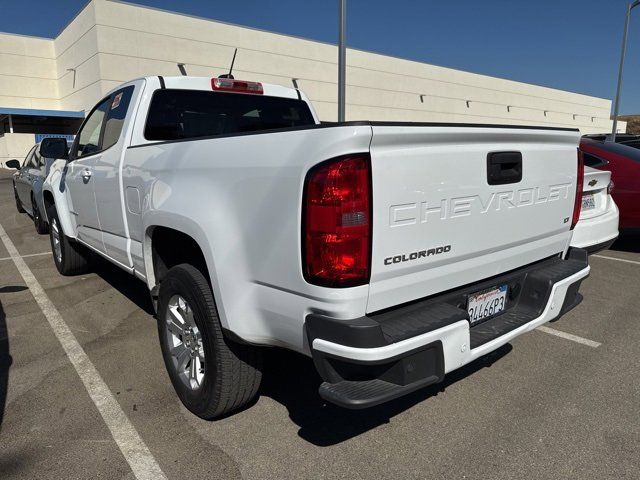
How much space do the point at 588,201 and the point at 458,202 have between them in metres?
3.35

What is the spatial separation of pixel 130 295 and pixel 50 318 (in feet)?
2.63

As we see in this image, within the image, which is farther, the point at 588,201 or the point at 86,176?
the point at 588,201

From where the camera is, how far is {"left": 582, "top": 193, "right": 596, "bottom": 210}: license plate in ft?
15.7

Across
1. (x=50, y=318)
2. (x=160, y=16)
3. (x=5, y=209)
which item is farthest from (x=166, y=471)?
(x=160, y=16)

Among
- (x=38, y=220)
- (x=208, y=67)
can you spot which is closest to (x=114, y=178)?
(x=38, y=220)

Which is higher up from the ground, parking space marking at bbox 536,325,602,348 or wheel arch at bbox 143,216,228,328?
wheel arch at bbox 143,216,228,328

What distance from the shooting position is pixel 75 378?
331 centimetres

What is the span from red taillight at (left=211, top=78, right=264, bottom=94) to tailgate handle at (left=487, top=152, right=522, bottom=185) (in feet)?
7.81

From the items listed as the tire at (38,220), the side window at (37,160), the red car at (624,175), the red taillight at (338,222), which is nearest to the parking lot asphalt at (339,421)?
the red taillight at (338,222)

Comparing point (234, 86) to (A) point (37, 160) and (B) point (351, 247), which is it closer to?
(B) point (351, 247)

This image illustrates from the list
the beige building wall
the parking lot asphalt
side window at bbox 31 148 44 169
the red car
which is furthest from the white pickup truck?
the beige building wall

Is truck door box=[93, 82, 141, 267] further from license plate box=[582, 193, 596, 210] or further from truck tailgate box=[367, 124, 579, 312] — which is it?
license plate box=[582, 193, 596, 210]

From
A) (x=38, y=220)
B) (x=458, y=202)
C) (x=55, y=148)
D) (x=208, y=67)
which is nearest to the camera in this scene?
(x=458, y=202)

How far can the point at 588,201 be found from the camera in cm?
487
